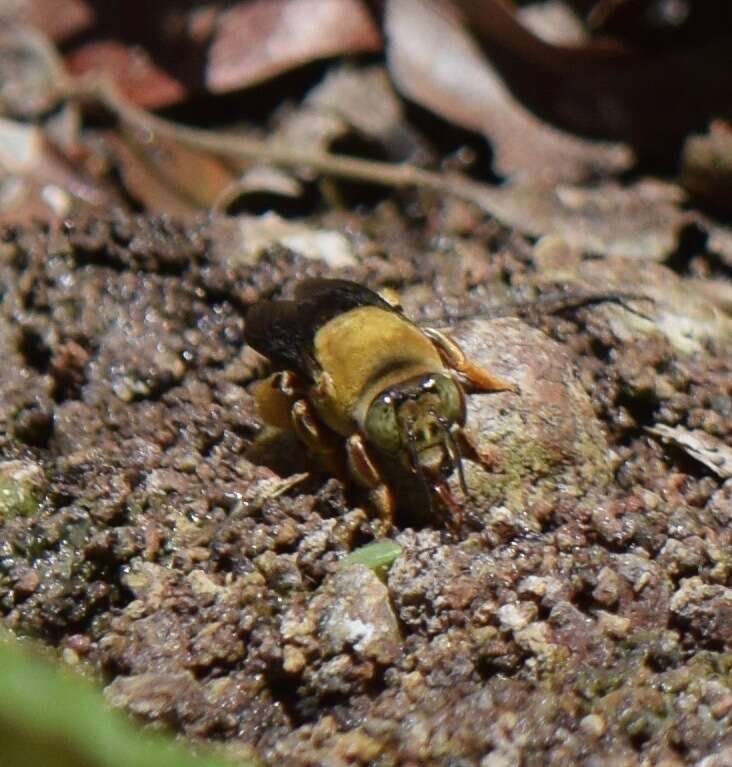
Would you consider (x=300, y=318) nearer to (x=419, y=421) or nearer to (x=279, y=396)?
(x=279, y=396)

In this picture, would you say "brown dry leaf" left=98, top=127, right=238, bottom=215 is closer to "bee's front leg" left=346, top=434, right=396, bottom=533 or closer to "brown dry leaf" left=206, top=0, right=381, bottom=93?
"brown dry leaf" left=206, top=0, right=381, bottom=93

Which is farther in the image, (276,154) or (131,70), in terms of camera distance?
(131,70)

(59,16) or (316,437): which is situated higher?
(316,437)

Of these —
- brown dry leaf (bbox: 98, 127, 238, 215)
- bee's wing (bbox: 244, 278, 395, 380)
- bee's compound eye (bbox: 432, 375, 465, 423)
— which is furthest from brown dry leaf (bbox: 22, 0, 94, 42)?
bee's compound eye (bbox: 432, 375, 465, 423)

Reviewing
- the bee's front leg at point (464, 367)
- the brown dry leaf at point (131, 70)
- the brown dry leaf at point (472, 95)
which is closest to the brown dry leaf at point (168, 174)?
the brown dry leaf at point (131, 70)

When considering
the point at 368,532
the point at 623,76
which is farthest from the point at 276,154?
the point at 368,532

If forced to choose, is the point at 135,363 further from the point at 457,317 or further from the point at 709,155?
the point at 709,155

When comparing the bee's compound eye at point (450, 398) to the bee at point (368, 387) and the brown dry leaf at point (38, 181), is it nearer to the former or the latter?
the bee at point (368, 387)
